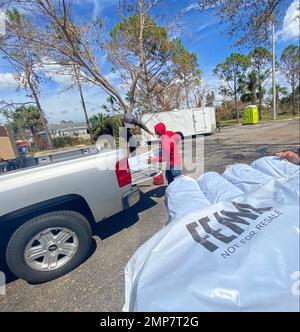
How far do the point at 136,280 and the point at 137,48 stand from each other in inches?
534

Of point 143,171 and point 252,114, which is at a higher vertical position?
point 252,114

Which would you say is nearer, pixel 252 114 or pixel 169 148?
pixel 169 148

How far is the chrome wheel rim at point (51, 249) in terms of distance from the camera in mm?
2285

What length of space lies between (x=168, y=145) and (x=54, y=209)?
251 centimetres

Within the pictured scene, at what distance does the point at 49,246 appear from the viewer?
7.79ft

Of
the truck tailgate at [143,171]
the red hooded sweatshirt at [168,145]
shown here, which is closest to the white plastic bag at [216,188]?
the red hooded sweatshirt at [168,145]

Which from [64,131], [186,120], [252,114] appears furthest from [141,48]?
[64,131]

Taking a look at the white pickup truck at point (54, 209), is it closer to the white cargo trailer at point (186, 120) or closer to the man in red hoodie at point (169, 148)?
the man in red hoodie at point (169, 148)

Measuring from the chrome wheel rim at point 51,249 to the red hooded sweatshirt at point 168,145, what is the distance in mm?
2435

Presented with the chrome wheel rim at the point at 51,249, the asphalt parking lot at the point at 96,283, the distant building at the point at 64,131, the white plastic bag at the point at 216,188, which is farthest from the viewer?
the distant building at the point at 64,131

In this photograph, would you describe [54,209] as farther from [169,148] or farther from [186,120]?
[186,120]

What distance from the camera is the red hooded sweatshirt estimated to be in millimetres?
4113

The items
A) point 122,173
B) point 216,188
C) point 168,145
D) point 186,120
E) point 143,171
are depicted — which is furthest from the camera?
point 186,120
